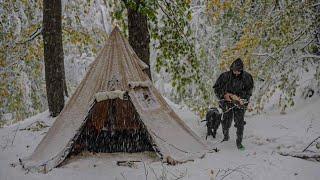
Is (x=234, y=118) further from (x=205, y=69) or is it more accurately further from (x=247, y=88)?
(x=205, y=69)

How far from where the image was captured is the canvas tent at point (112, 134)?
22.4ft

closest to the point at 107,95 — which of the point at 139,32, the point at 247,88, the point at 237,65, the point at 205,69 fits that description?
the point at 139,32

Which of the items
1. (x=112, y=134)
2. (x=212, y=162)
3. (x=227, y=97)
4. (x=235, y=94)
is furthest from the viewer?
(x=112, y=134)

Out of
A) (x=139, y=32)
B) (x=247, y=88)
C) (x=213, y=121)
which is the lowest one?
(x=213, y=121)

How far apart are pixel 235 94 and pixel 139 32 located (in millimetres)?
2209

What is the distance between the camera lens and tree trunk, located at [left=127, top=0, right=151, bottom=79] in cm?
856

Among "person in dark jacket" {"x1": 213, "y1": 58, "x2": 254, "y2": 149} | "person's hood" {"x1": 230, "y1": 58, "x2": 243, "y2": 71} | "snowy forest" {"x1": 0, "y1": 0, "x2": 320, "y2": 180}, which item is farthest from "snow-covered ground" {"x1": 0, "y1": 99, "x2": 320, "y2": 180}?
"person's hood" {"x1": 230, "y1": 58, "x2": 243, "y2": 71}

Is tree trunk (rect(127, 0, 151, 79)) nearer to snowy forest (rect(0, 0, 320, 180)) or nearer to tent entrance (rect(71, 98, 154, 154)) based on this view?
snowy forest (rect(0, 0, 320, 180))

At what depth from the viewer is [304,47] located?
412 inches

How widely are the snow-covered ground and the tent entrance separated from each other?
46 cm

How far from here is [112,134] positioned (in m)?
8.16

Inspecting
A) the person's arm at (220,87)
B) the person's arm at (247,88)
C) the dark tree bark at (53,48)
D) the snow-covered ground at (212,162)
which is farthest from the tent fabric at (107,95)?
the dark tree bark at (53,48)

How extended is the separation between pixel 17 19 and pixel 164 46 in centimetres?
662

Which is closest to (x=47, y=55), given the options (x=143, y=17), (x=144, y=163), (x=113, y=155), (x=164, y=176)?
(x=143, y=17)
